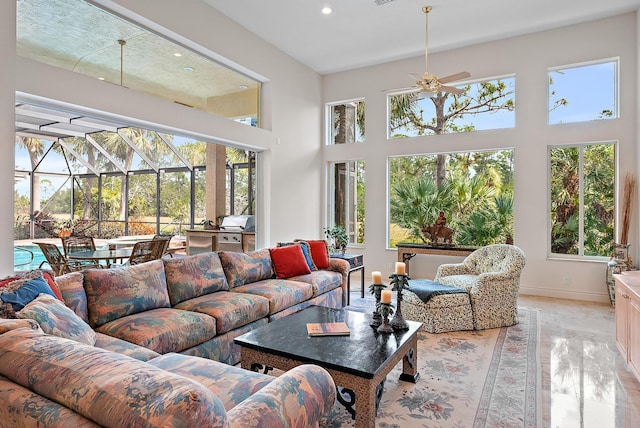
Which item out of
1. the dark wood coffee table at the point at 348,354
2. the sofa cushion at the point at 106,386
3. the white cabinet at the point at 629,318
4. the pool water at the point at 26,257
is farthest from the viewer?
the pool water at the point at 26,257

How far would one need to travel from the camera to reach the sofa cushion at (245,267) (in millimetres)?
3817

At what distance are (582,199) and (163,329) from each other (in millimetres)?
5777

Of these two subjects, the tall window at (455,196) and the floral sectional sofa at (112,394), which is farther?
the tall window at (455,196)

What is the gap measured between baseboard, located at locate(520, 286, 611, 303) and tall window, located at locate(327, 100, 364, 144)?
3.79 m

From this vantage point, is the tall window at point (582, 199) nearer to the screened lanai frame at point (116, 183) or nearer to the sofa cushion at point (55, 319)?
the screened lanai frame at point (116, 183)

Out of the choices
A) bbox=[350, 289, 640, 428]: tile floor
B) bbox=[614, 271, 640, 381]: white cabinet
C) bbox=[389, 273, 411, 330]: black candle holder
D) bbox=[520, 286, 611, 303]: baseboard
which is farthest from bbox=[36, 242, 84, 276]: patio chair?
bbox=[520, 286, 611, 303]: baseboard

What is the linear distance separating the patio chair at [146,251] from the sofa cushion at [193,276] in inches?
57.2

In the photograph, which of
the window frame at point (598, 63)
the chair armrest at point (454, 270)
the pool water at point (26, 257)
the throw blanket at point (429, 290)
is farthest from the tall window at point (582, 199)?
the pool water at point (26, 257)

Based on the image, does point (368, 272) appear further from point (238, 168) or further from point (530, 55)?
point (530, 55)

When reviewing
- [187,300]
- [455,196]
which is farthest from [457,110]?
[187,300]

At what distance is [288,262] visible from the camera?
4406 millimetres

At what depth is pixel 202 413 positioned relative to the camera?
3.08 ft

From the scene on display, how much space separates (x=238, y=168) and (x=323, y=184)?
1.88 meters

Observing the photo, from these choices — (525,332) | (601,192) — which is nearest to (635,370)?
(525,332)
